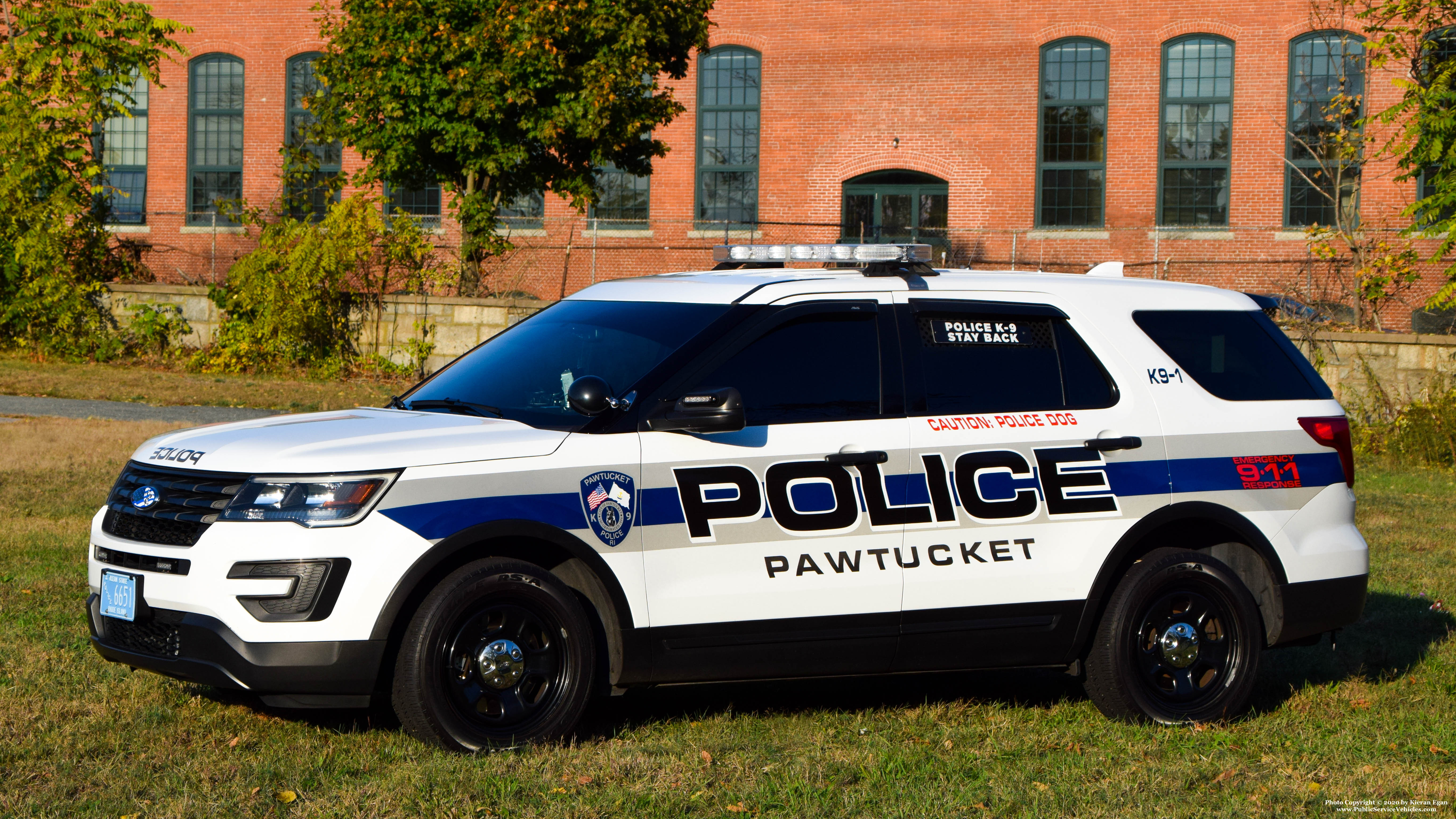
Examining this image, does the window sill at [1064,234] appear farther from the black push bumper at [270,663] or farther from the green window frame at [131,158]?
the black push bumper at [270,663]

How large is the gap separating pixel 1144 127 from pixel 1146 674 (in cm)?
2811

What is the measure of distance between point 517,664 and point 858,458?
144 centimetres

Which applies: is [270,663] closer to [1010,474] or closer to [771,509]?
[771,509]

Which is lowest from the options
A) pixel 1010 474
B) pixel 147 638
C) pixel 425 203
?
pixel 147 638

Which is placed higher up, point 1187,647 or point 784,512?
point 784,512

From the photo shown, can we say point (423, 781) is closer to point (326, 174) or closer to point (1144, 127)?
point (1144, 127)

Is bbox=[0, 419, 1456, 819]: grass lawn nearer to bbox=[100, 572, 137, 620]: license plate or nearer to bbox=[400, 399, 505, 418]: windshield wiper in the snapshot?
bbox=[100, 572, 137, 620]: license plate

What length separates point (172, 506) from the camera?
5.05 m

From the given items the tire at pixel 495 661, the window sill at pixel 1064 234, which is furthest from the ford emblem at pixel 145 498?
the window sill at pixel 1064 234

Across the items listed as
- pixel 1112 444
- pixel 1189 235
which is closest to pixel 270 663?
pixel 1112 444

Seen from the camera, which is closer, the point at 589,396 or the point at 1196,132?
the point at 589,396

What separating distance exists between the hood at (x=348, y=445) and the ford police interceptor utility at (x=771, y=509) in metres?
0.02

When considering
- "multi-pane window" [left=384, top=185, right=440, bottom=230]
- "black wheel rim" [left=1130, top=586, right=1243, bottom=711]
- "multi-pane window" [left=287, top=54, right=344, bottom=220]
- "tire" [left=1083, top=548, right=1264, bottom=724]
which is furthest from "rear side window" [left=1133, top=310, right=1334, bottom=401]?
"multi-pane window" [left=287, top=54, right=344, bottom=220]

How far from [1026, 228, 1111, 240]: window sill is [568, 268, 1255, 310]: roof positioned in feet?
85.9
